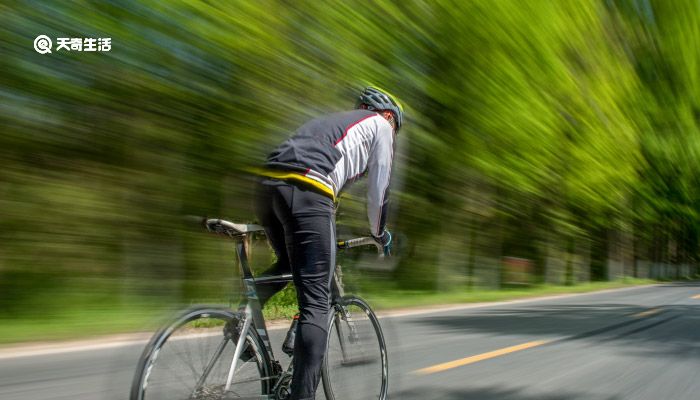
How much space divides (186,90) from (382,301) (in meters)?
6.45

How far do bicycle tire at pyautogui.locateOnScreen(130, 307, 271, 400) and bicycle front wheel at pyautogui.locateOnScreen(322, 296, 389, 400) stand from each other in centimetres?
39

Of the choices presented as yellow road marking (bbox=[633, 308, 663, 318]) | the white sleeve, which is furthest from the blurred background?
yellow road marking (bbox=[633, 308, 663, 318])

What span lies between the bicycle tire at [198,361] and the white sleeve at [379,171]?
2.57 feet

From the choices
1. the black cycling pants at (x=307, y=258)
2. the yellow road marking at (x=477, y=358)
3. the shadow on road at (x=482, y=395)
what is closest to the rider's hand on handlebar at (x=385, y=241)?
the black cycling pants at (x=307, y=258)

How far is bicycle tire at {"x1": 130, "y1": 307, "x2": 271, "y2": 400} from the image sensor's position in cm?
291

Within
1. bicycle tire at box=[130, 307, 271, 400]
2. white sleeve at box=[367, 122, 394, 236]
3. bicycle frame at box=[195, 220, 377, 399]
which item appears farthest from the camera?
white sleeve at box=[367, 122, 394, 236]

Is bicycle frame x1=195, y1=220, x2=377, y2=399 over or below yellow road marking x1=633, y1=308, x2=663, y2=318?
over

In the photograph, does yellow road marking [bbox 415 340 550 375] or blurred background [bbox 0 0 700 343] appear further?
blurred background [bbox 0 0 700 343]

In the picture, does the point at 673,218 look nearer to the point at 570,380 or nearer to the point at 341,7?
the point at 341,7

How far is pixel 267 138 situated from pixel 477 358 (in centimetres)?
619

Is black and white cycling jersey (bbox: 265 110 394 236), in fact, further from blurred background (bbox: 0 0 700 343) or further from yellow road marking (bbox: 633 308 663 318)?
yellow road marking (bbox: 633 308 663 318)

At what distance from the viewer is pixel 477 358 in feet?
21.2

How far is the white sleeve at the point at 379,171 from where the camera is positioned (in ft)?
11.2

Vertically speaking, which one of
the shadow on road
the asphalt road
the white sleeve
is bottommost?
the shadow on road
